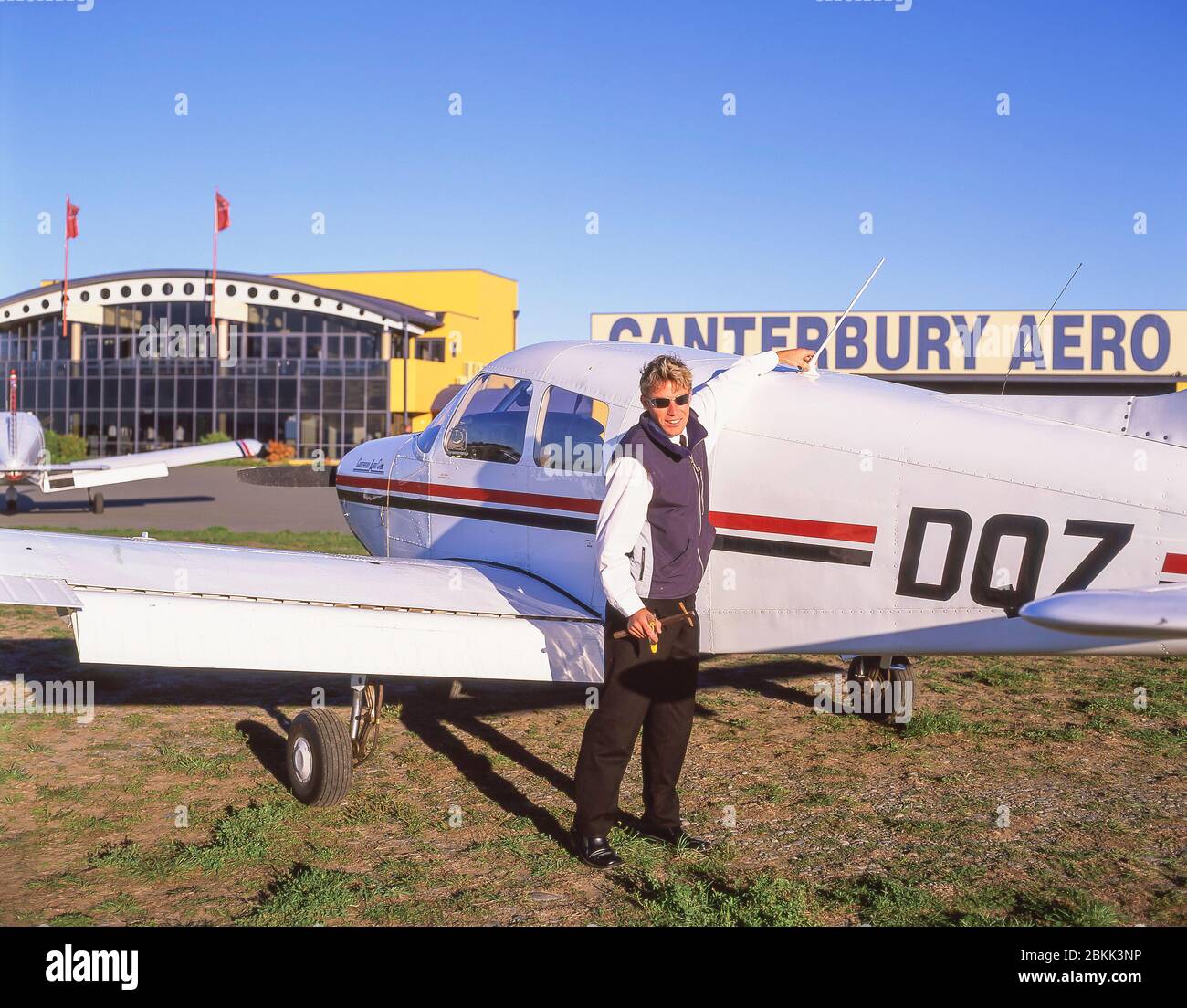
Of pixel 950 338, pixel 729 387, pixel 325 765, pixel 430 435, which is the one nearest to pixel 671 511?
pixel 729 387

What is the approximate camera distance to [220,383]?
49.2m

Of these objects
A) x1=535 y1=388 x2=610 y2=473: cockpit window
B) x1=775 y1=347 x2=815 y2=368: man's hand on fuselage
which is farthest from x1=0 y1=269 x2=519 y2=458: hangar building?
x1=775 y1=347 x2=815 y2=368: man's hand on fuselage

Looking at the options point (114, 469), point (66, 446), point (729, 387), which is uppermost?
point (729, 387)

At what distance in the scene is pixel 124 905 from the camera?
13.8 feet

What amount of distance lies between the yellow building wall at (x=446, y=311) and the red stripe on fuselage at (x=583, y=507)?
42.0 metres

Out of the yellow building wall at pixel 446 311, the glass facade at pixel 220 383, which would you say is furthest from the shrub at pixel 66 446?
the yellow building wall at pixel 446 311

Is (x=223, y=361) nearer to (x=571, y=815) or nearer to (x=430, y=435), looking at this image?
(x=430, y=435)

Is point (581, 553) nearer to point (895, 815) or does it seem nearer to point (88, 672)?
point (895, 815)

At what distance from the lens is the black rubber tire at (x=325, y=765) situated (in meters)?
5.45

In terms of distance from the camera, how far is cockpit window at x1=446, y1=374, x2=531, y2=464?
21.6 ft

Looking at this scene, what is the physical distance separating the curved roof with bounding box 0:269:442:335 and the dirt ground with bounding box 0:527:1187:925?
4098 cm

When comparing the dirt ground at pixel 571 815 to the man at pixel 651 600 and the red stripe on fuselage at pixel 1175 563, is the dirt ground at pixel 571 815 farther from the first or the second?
the red stripe on fuselage at pixel 1175 563

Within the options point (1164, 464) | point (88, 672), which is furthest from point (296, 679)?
point (1164, 464)

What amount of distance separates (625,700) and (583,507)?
169 cm
